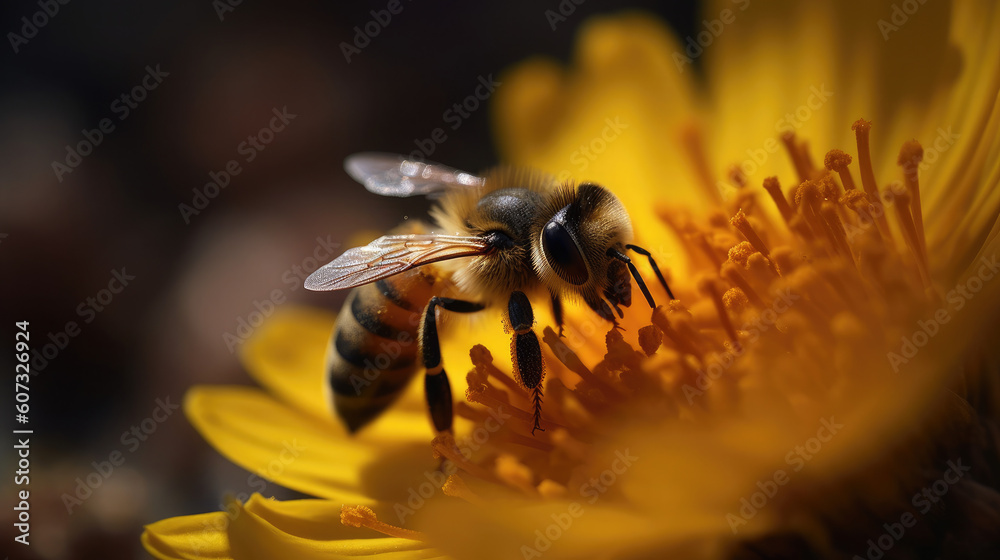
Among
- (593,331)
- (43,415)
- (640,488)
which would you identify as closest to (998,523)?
(640,488)

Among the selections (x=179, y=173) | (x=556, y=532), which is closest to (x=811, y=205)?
(x=556, y=532)

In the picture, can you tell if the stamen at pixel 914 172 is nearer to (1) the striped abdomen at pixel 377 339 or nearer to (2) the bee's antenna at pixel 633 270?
(2) the bee's antenna at pixel 633 270

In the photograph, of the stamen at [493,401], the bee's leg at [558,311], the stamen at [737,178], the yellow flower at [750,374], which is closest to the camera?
the yellow flower at [750,374]

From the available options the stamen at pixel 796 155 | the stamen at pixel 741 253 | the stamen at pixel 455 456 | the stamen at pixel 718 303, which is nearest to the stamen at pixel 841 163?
the stamen at pixel 796 155

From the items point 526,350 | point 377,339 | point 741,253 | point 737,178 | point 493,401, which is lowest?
point 377,339

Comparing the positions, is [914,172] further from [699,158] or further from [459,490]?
[459,490]

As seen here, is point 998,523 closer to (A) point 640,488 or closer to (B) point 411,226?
(A) point 640,488
